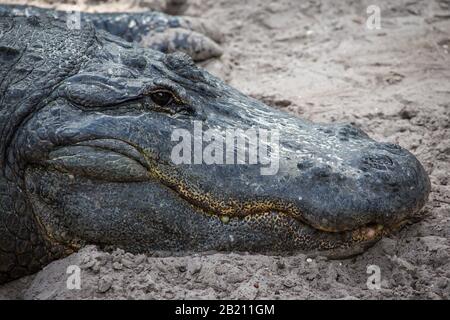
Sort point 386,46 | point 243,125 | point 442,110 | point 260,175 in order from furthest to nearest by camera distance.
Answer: point 386,46 < point 442,110 < point 243,125 < point 260,175

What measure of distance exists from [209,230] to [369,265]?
903 millimetres

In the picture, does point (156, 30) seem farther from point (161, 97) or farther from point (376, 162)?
point (376, 162)

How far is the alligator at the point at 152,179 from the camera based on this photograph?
3502mm

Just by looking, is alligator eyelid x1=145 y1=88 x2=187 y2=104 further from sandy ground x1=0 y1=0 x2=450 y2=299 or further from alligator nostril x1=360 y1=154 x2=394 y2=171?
alligator nostril x1=360 y1=154 x2=394 y2=171

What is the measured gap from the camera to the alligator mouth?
351cm

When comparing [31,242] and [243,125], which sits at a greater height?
[243,125]

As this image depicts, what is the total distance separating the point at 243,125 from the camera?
152 inches

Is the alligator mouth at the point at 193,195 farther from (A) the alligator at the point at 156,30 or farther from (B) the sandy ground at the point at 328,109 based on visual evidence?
(A) the alligator at the point at 156,30

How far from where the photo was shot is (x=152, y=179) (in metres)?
3.64

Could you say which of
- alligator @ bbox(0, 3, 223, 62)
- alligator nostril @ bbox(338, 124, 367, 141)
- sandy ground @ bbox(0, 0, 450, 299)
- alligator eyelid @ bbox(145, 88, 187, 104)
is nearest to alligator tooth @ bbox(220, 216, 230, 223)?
sandy ground @ bbox(0, 0, 450, 299)

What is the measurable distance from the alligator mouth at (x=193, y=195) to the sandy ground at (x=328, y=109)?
0.19 meters

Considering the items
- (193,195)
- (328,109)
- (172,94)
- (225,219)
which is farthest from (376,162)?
(328,109)

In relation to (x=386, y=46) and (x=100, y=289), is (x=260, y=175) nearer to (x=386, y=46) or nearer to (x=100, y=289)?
(x=100, y=289)
